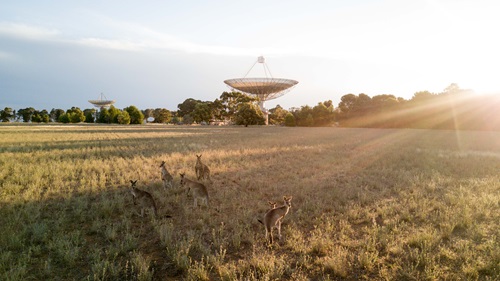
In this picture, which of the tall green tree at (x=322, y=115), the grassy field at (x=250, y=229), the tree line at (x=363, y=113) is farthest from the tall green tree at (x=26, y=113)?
the grassy field at (x=250, y=229)

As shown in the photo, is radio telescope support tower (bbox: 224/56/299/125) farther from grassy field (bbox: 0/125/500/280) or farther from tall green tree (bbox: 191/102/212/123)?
grassy field (bbox: 0/125/500/280)

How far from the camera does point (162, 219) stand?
26.4 feet

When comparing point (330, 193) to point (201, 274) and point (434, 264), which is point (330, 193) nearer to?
point (434, 264)

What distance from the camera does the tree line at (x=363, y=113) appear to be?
2729 inches

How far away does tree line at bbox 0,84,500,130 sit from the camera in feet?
227

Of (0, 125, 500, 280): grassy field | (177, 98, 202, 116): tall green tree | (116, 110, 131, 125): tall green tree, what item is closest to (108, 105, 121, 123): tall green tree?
(116, 110, 131, 125): tall green tree

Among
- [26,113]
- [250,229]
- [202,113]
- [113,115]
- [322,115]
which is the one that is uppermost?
[26,113]

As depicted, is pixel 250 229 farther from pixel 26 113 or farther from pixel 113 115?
pixel 26 113

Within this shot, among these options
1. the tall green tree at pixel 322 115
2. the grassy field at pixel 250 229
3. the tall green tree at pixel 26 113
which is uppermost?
the tall green tree at pixel 26 113

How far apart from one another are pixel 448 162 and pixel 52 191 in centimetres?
2239

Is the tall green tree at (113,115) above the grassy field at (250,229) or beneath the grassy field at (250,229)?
above

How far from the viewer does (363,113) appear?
96125 mm

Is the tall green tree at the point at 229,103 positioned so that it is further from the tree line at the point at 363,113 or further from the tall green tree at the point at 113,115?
the tall green tree at the point at 113,115

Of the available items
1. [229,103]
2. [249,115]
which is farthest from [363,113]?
[229,103]
